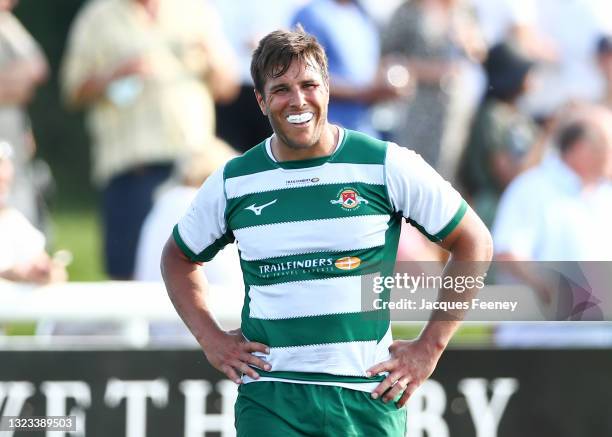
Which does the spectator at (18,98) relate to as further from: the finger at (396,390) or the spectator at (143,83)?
the finger at (396,390)

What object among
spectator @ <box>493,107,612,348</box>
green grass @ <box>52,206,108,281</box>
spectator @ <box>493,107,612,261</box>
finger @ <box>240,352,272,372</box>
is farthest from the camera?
green grass @ <box>52,206,108,281</box>

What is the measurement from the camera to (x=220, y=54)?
7.98 metres

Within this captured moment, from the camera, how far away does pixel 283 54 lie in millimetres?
4164

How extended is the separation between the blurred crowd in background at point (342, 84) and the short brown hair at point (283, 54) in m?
3.46

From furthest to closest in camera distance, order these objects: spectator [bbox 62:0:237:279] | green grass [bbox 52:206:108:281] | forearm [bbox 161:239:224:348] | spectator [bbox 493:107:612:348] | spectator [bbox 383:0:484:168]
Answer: green grass [bbox 52:206:108:281]
spectator [bbox 383:0:484:168]
spectator [bbox 62:0:237:279]
spectator [bbox 493:107:612:348]
forearm [bbox 161:239:224:348]

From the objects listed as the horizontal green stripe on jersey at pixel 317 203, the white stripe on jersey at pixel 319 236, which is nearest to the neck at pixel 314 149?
the horizontal green stripe on jersey at pixel 317 203

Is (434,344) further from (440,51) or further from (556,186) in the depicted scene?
(440,51)

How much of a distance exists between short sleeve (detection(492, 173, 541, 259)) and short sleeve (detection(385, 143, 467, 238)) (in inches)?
115

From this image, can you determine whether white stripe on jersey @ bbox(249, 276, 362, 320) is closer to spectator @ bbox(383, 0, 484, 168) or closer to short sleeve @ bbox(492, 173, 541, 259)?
short sleeve @ bbox(492, 173, 541, 259)

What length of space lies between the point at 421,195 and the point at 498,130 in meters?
4.11

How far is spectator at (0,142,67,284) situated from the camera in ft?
20.9

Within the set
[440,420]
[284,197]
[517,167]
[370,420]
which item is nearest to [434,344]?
[370,420]

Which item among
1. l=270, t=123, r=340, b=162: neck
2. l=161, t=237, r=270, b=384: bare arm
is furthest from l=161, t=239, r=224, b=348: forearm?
l=270, t=123, r=340, b=162: neck

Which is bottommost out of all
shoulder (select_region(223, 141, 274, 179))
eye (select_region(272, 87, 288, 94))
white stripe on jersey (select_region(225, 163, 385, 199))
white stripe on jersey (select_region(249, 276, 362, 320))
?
white stripe on jersey (select_region(249, 276, 362, 320))
